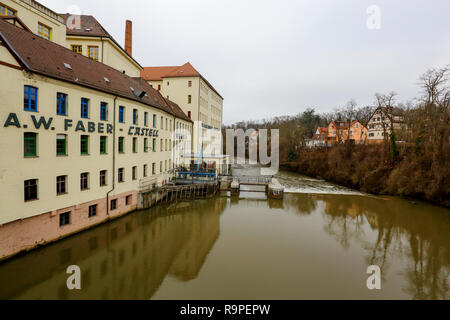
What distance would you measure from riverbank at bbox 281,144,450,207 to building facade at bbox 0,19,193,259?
2649cm

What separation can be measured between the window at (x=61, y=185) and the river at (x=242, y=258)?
241cm

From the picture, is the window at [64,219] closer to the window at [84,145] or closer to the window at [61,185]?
the window at [61,185]

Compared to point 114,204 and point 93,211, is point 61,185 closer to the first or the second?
point 93,211

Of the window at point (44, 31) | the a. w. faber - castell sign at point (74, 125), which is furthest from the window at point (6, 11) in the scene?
the a. w. faber - castell sign at point (74, 125)

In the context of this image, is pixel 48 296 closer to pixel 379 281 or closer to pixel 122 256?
pixel 122 256

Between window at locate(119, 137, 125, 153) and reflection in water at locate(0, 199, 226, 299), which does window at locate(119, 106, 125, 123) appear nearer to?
window at locate(119, 137, 125, 153)

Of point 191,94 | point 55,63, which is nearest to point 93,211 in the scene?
point 55,63

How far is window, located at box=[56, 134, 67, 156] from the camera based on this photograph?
11500 millimetres

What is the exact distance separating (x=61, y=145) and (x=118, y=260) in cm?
628

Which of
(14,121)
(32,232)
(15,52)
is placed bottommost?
(32,232)

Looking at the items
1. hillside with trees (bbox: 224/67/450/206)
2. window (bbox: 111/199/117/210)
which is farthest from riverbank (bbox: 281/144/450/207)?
window (bbox: 111/199/117/210)
